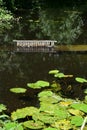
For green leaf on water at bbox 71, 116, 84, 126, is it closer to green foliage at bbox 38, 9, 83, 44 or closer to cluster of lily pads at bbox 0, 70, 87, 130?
cluster of lily pads at bbox 0, 70, 87, 130

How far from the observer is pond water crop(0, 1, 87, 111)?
6945 millimetres

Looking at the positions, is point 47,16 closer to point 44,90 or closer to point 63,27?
point 63,27

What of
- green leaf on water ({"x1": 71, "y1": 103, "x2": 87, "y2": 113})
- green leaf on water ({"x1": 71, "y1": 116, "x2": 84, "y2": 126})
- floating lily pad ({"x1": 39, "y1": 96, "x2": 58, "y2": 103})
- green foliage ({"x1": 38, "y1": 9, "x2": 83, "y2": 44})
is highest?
green foliage ({"x1": 38, "y1": 9, "x2": 83, "y2": 44})

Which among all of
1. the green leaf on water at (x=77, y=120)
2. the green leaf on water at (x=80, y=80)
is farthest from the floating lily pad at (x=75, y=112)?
the green leaf on water at (x=80, y=80)

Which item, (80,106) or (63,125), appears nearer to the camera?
(63,125)

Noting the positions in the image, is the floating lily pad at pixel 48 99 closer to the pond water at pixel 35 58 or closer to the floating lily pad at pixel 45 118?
the pond water at pixel 35 58

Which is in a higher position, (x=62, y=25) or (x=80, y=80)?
(x=62, y=25)

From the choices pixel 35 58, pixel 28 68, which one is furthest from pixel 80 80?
pixel 35 58

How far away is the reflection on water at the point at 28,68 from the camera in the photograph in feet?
22.0

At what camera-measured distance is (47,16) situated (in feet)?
52.6

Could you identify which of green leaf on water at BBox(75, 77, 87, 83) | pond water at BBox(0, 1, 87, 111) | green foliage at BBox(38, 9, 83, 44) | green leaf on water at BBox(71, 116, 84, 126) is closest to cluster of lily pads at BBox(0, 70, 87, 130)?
green leaf on water at BBox(71, 116, 84, 126)

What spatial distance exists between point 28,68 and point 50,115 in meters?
2.95

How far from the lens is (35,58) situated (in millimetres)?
9188

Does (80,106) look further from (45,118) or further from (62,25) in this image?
(62,25)
